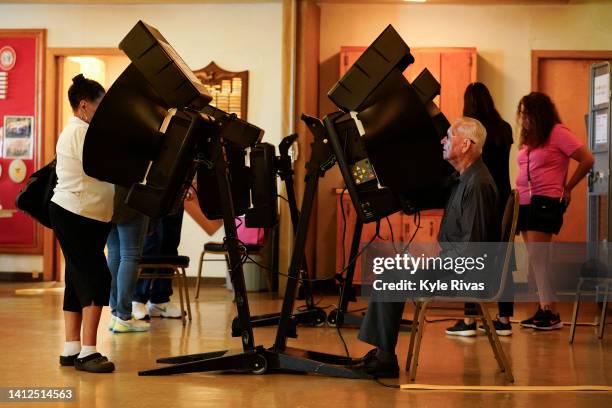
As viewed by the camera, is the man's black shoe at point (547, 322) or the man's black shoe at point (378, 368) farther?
the man's black shoe at point (547, 322)

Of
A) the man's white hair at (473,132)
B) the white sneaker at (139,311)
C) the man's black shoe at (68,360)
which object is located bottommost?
the man's black shoe at (68,360)

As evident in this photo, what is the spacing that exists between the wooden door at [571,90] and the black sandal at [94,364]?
5.50 metres

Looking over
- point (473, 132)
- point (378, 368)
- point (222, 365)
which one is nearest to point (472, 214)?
point (473, 132)

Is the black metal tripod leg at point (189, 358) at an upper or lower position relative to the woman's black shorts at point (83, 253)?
lower

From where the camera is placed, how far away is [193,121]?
4035 mm

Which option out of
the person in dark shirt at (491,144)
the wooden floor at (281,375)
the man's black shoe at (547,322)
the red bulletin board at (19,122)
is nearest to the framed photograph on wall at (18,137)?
the red bulletin board at (19,122)

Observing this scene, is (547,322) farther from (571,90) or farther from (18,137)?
(18,137)

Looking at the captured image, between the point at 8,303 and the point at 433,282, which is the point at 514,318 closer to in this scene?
the point at 433,282

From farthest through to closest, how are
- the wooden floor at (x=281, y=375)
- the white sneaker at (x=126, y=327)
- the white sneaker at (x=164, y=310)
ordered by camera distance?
the white sneaker at (x=164, y=310) < the white sneaker at (x=126, y=327) < the wooden floor at (x=281, y=375)

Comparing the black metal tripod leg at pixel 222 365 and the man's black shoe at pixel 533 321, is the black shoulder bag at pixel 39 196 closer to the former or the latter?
the black metal tripod leg at pixel 222 365

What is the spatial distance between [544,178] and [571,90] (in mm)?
2945

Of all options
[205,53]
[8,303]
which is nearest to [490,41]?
[205,53]

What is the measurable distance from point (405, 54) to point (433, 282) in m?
1.11

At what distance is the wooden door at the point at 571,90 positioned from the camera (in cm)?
878
